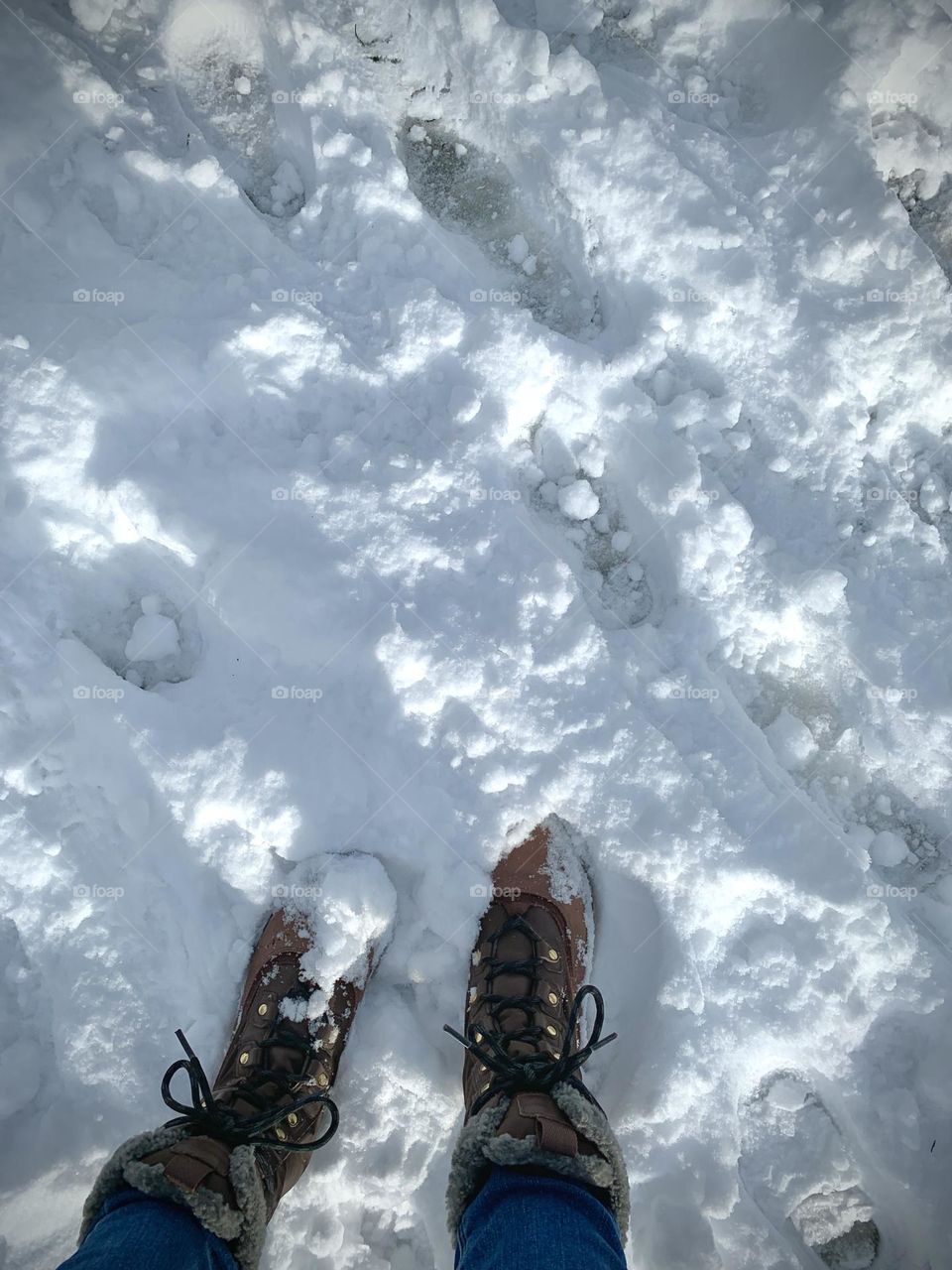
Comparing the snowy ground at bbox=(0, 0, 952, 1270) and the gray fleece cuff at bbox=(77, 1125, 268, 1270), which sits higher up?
the snowy ground at bbox=(0, 0, 952, 1270)

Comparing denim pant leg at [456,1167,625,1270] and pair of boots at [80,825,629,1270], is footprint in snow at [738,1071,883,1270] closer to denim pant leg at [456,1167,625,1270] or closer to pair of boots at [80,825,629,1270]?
pair of boots at [80,825,629,1270]

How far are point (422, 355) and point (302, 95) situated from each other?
1.10 meters

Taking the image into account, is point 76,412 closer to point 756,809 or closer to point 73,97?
point 73,97

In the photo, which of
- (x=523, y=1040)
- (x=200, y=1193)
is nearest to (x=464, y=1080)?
(x=523, y=1040)

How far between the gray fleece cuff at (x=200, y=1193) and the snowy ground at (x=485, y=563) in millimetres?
522

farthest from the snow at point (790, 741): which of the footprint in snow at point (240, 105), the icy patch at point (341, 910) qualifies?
the footprint in snow at point (240, 105)

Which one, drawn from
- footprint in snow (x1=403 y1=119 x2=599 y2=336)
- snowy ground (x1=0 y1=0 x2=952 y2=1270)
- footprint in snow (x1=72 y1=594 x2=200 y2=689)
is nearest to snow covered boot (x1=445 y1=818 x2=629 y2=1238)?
snowy ground (x1=0 y1=0 x2=952 y2=1270)

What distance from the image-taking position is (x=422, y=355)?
2.61 metres

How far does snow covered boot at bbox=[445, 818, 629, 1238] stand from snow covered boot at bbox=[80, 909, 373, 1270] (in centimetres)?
43

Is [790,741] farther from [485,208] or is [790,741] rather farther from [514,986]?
[485,208]

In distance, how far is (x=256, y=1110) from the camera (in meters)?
2.19

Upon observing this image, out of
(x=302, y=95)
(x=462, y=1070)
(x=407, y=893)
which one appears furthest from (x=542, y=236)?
(x=462, y=1070)

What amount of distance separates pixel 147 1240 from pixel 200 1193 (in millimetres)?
150

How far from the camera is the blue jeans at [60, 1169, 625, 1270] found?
5.08 feet
